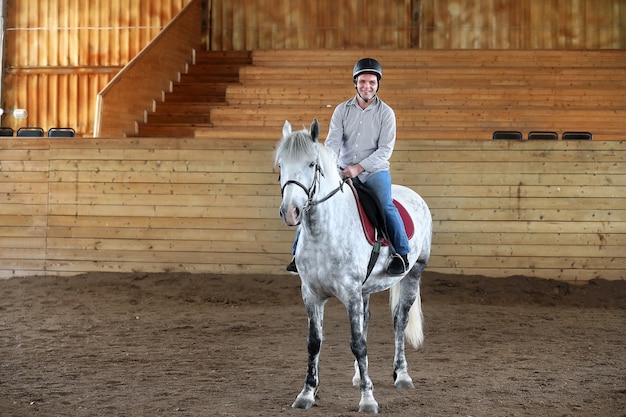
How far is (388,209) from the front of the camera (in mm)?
4531

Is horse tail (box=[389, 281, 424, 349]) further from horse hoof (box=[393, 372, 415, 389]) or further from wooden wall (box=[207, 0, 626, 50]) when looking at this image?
wooden wall (box=[207, 0, 626, 50])

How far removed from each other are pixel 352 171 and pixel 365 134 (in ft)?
1.04

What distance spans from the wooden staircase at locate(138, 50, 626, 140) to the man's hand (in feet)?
23.3

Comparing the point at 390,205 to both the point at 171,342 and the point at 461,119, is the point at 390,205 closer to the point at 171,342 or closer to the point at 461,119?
the point at 171,342

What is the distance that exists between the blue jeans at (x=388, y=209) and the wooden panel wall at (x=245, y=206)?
177 inches

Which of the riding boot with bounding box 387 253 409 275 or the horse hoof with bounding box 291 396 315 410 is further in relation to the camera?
the riding boot with bounding box 387 253 409 275

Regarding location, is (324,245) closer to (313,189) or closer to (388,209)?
(313,189)

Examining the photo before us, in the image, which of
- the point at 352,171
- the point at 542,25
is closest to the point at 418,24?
the point at 542,25

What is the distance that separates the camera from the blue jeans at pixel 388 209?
4520 millimetres

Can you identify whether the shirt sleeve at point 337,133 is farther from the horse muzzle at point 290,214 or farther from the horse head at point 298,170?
the horse muzzle at point 290,214

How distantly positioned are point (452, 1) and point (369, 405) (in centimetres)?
1365

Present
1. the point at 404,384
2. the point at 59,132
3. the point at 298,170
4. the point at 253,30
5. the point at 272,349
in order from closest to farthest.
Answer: the point at 298,170 < the point at 404,384 < the point at 272,349 < the point at 59,132 < the point at 253,30

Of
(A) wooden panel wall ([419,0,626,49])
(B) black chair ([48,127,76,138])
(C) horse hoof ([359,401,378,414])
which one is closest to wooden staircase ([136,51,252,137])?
(B) black chair ([48,127,76,138])

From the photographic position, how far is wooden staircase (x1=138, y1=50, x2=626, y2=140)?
501 inches
